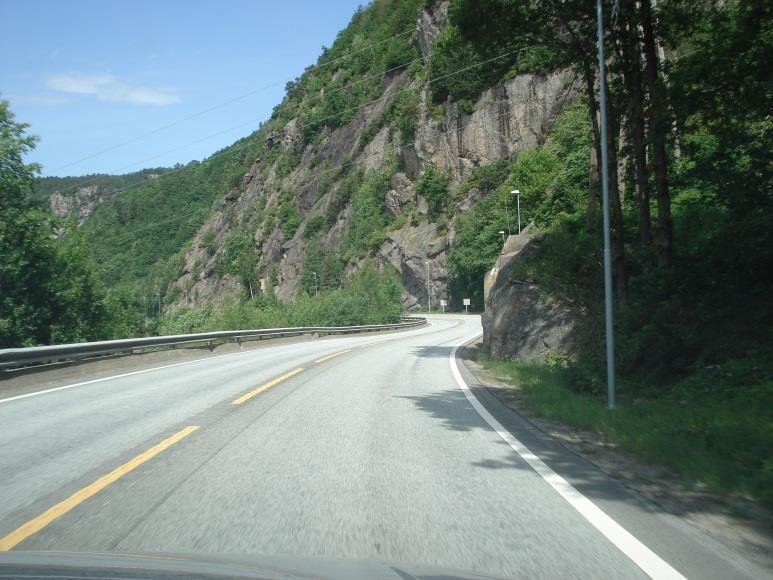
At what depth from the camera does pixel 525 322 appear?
61.9 ft

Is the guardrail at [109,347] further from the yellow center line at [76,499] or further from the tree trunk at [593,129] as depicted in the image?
the tree trunk at [593,129]

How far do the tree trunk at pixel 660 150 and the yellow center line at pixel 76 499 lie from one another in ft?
36.3

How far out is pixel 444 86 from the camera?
8769cm

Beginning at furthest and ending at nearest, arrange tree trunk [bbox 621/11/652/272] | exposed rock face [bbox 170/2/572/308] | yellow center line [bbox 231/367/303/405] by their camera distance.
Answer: exposed rock face [bbox 170/2/572/308] → tree trunk [bbox 621/11/652/272] → yellow center line [bbox 231/367/303/405]

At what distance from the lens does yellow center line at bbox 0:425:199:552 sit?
420cm

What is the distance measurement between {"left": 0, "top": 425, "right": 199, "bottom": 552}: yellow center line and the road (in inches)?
0.7

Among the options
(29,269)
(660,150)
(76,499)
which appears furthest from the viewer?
(29,269)

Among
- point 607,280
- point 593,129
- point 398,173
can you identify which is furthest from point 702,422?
point 398,173

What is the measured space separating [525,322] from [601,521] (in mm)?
14508

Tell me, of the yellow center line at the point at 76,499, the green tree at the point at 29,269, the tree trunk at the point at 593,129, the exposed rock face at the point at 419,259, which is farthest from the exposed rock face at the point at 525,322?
the exposed rock face at the point at 419,259

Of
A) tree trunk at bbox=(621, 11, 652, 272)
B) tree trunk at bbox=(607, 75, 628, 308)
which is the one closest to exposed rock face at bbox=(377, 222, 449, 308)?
tree trunk at bbox=(607, 75, 628, 308)

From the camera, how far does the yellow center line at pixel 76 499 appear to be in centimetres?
420

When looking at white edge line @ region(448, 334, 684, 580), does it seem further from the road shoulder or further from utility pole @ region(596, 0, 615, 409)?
utility pole @ region(596, 0, 615, 409)

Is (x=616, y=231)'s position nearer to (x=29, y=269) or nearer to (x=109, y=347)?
(x=109, y=347)
